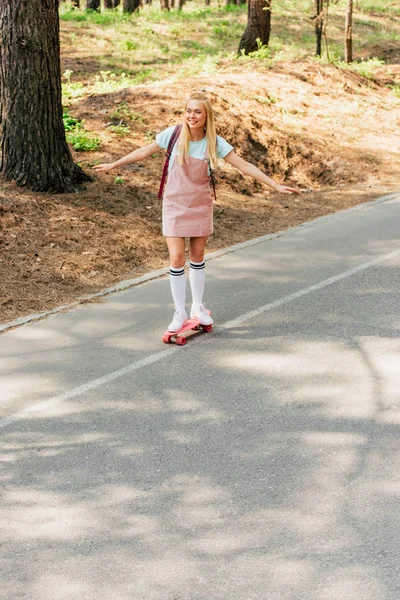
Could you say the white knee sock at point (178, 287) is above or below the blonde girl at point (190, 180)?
below

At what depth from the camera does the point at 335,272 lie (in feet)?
31.7

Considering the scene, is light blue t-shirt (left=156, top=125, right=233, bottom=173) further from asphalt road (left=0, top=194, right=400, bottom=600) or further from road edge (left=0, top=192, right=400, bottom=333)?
road edge (left=0, top=192, right=400, bottom=333)

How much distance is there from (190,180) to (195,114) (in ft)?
1.90

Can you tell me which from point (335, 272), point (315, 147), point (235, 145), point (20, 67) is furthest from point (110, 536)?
point (315, 147)

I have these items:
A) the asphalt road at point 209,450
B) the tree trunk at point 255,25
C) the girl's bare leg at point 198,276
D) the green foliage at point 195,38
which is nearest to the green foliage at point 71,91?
the green foliage at point 195,38

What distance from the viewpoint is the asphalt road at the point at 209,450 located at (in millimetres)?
4227

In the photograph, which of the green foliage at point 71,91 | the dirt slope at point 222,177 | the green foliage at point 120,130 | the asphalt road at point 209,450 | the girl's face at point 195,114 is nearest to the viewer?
the asphalt road at point 209,450

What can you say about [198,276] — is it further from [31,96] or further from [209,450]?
[31,96]

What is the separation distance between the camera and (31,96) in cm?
1121

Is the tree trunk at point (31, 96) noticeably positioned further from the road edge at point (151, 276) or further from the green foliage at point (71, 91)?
the green foliage at point (71, 91)

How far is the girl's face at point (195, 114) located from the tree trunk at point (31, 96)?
15.2 ft

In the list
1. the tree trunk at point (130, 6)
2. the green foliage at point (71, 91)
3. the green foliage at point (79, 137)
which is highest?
the tree trunk at point (130, 6)

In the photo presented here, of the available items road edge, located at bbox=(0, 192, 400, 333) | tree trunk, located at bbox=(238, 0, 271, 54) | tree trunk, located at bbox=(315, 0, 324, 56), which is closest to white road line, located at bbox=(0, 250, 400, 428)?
A: road edge, located at bbox=(0, 192, 400, 333)

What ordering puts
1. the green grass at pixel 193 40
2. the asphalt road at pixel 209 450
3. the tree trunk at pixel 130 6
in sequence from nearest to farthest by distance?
the asphalt road at pixel 209 450, the green grass at pixel 193 40, the tree trunk at pixel 130 6
